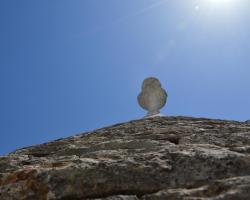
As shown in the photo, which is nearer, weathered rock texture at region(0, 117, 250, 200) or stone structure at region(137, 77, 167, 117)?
weathered rock texture at region(0, 117, 250, 200)

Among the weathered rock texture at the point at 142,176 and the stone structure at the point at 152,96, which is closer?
the weathered rock texture at the point at 142,176

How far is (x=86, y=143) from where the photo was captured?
23.6 ft

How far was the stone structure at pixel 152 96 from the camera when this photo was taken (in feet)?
44.1

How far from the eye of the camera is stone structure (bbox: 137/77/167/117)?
530 inches

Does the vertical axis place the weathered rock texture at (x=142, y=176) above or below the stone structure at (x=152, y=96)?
below

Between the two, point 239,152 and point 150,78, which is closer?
point 239,152

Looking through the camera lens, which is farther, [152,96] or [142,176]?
[152,96]

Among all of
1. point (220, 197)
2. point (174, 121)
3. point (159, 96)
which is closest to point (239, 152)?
point (220, 197)

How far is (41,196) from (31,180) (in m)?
0.27

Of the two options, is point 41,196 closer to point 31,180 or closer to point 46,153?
point 31,180

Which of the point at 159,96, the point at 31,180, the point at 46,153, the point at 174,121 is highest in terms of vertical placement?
the point at 159,96

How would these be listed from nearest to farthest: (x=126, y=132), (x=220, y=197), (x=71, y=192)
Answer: (x=220, y=197)
(x=71, y=192)
(x=126, y=132)

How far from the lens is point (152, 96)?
44.9 ft

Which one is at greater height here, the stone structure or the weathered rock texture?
the stone structure
